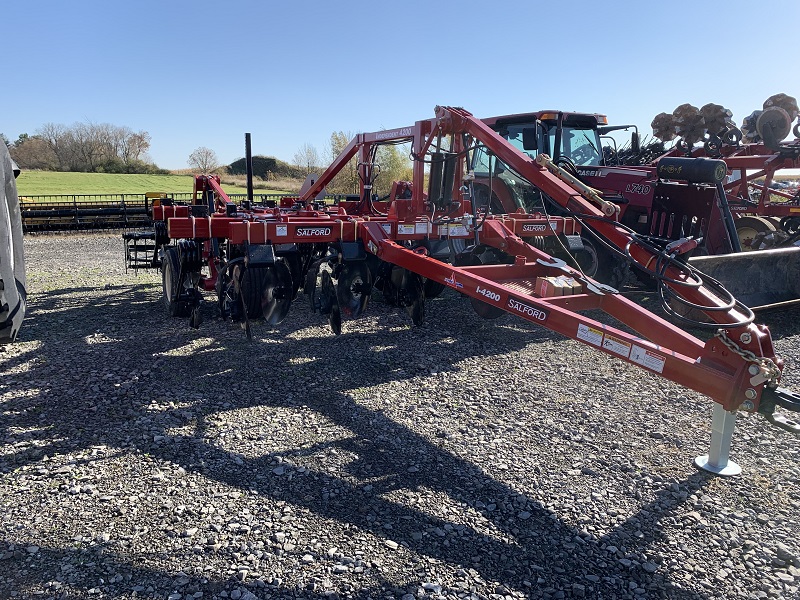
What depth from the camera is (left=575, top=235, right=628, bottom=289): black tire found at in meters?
7.12

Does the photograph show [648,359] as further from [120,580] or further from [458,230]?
[458,230]

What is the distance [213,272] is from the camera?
6.29m

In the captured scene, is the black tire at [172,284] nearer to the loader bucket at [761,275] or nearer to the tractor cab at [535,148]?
the tractor cab at [535,148]

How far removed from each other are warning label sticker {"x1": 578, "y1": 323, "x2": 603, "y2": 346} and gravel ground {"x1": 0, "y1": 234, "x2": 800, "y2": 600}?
2.55 feet

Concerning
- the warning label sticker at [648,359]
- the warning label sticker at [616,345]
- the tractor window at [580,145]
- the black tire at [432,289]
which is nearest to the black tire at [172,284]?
the black tire at [432,289]

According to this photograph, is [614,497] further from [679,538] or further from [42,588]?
[42,588]

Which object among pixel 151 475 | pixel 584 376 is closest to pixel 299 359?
pixel 151 475

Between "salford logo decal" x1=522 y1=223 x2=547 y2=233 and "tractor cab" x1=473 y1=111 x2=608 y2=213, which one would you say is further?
"tractor cab" x1=473 y1=111 x2=608 y2=213

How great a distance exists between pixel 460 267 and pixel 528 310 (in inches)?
46.5

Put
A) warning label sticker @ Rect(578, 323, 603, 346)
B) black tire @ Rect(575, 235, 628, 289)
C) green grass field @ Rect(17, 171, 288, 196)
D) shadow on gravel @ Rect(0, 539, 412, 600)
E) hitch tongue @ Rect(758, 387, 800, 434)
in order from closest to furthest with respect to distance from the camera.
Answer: shadow on gravel @ Rect(0, 539, 412, 600) → hitch tongue @ Rect(758, 387, 800, 434) → warning label sticker @ Rect(578, 323, 603, 346) → black tire @ Rect(575, 235, 628, 289) → green grass field @ Rect(17, 171, 288, 196)

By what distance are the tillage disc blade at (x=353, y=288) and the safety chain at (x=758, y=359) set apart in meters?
3.60

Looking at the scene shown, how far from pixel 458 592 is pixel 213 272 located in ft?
15.4

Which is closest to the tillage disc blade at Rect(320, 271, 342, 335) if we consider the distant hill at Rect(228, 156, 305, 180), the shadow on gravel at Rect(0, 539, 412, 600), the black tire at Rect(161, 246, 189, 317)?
the black tire at Rect(161, 246, 189, 317)

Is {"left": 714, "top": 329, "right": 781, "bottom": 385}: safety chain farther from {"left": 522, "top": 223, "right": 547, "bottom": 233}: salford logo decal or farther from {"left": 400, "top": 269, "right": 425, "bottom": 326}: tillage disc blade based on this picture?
{"left": 400, "top": 269, "right": 425, "bottom": 326}: tillage disc blade
